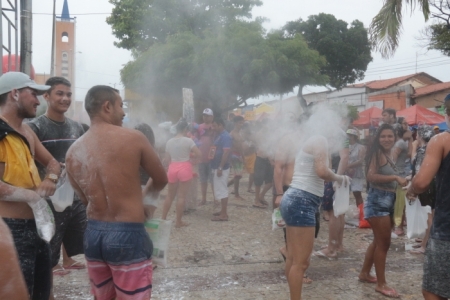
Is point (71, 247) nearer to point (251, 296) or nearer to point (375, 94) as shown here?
point (251, 296)

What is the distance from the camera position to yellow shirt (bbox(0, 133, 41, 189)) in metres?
Answer: 2.77

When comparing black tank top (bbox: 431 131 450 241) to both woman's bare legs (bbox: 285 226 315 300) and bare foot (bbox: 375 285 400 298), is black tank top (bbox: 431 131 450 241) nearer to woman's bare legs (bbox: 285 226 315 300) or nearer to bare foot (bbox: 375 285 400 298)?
woman's bare legs (bbox: 285 226 315 300)

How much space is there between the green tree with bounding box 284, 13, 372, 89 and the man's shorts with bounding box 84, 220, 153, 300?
32.7 meters

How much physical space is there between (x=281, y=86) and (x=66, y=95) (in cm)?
1721

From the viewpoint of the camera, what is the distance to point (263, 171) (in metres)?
9.25

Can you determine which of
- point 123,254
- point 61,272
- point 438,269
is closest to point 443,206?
point 438,269

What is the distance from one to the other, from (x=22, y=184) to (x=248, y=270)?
9.86 ft

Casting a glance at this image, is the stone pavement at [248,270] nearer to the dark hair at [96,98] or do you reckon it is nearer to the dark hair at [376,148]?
the dark hair at [376,148]

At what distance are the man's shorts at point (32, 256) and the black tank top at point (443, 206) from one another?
2.49 meters

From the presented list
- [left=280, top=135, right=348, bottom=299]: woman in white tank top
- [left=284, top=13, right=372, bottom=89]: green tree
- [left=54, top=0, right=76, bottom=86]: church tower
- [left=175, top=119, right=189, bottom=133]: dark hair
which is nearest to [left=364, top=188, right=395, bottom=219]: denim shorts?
[left=280, top=135, right=348, bottom=299]: woman in white tank top

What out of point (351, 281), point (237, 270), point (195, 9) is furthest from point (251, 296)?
point (195, 9)

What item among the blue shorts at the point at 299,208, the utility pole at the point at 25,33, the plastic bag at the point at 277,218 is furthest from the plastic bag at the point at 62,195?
the utility pole at the point at 25,33

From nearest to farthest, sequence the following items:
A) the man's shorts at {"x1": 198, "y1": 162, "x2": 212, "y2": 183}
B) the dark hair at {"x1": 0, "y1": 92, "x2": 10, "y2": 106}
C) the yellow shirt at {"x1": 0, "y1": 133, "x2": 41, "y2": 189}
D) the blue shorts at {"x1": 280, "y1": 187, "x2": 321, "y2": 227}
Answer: the yellow shirt at {"x1": 0, "y1": 133, "x2": 41, "y2": 189} < the dark hair at {"x1": 0, "y1": 92, "x2": 10, "y2": 106} < the blue shorts at {"x1": 280, "y1": 187, "x2": 321, "y2": 227} < the man's shorts at {"x1": 198, "y1": 162, "x2": 212, "y2": 183}

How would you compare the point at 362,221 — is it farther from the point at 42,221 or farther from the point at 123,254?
the point at 42,221
